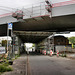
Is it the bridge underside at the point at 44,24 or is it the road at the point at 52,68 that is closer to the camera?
the road at the point at 52,68

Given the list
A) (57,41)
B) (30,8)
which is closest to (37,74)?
(30,8)

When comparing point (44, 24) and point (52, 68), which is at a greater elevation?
point (44, 24)

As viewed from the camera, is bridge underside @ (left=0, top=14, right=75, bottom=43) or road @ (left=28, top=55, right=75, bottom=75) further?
bridge underside @ (left=0, top=14, right=75, bottom=43)

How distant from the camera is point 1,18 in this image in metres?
25.2

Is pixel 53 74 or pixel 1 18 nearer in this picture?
pixel 53 74

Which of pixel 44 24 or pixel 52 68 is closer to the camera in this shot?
pixel 52 68

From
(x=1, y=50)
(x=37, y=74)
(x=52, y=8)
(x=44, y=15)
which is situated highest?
(x=52, y=8)

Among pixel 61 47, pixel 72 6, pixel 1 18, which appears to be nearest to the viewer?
pixel 72 6

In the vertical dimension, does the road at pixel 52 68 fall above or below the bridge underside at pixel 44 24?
below

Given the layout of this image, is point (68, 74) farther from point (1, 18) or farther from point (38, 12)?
point (1, 18)

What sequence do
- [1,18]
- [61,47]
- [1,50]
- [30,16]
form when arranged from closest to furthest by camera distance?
[1,50], [30,16], [1,18], [61,47]

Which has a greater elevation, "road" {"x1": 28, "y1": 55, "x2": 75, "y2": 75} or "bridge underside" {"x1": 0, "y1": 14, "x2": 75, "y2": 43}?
"bridge underside" {"x1": 0, "y1": 14, "x2": 75, "y2": 43}

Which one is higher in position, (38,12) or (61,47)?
(38,12)

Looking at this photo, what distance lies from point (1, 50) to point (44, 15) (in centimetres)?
1053
